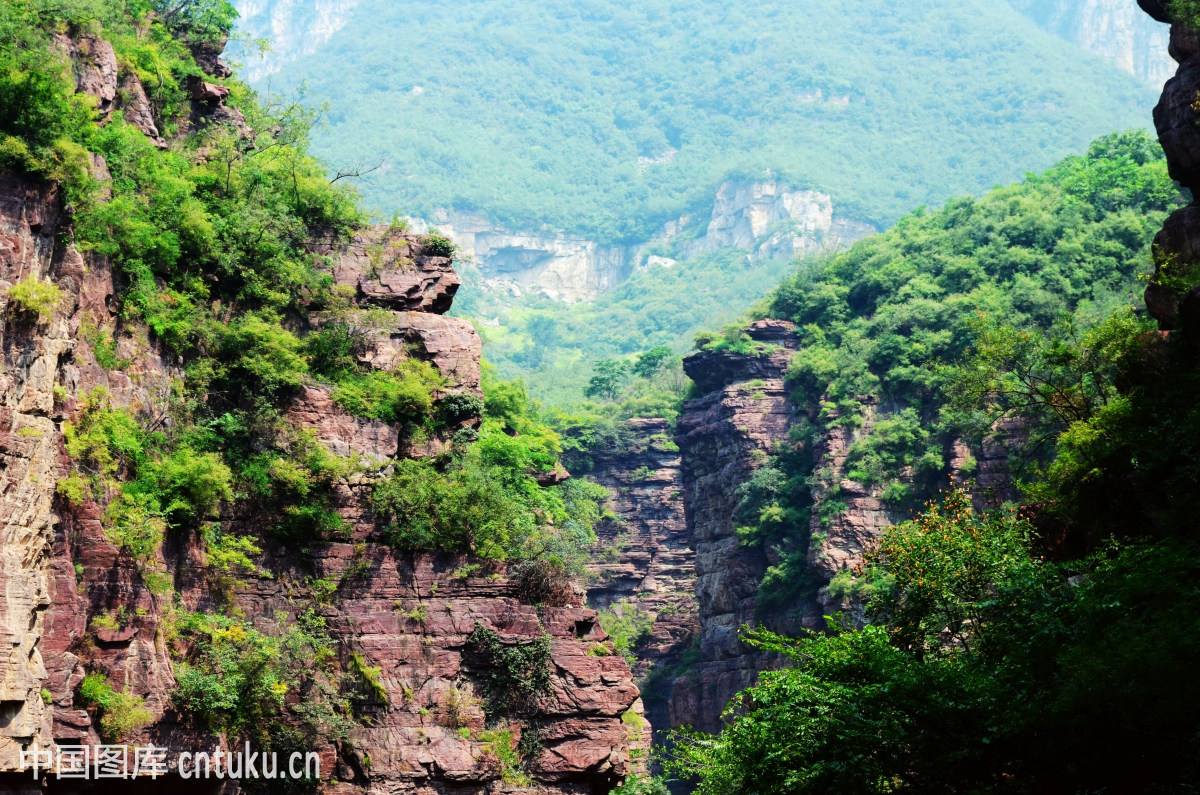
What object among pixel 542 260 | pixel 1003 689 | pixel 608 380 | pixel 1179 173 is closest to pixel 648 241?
pixel 542 260

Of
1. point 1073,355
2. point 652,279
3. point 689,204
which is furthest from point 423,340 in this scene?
point 689,204

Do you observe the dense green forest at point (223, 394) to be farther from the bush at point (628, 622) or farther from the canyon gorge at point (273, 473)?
the bush at point (628, 622)

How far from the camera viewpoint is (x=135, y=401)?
120ft

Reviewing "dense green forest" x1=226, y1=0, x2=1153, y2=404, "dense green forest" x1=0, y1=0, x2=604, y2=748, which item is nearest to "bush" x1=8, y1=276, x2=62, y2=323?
"dense green forest" x1=0, y1=0, x2=604, y2=748

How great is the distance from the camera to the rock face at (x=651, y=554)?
75562 mm

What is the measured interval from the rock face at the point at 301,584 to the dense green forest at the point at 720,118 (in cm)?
11038

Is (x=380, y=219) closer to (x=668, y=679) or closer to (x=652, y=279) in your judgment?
(x=668, y=679)

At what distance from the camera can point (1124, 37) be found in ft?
632

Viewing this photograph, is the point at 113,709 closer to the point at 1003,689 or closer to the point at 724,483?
the point at 1003,689

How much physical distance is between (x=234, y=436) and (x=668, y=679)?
39.1 m

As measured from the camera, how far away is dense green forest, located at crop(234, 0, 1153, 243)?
165 meters

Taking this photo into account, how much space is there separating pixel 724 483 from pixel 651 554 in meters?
9.49

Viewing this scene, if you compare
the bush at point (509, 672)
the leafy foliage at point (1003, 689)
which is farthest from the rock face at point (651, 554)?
the leafy foliage at point (1003, 689)

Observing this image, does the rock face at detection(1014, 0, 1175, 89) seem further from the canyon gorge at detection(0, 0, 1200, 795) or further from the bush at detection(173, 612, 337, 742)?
the bush at detection(173, 612, 337, 742)
